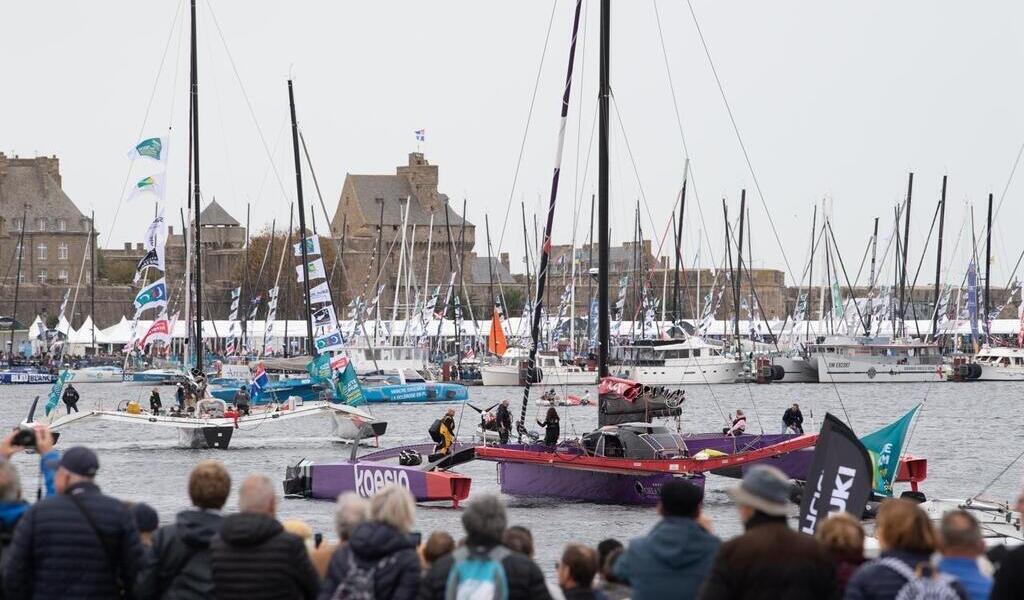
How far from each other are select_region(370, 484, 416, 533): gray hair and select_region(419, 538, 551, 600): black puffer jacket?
11.0 inches

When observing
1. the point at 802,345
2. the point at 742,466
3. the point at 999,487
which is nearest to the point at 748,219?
the point at 802,345

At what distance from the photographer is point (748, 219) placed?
342ft

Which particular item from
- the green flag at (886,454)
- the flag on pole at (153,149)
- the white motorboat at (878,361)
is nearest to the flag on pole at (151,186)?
the flag on pole at (153,149)

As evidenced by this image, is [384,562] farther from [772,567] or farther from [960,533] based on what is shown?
[960,533]

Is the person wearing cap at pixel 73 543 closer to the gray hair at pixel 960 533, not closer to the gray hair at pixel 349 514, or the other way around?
the gray hair at pixel 349 514

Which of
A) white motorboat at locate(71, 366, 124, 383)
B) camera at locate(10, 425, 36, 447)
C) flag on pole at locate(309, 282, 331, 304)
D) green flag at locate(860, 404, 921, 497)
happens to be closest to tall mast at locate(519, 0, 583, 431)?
green flag at locate(860, 404, 921, 497)

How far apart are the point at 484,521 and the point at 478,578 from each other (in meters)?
0.28

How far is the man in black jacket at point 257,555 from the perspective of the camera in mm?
8828

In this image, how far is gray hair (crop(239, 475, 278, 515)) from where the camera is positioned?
8828 mm

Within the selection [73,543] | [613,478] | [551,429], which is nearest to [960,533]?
[73,543]

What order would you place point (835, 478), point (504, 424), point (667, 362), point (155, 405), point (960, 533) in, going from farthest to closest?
point (667, 362) → point (155, 405) → point (504, 424) → point (835, 478) → point (960, 533)

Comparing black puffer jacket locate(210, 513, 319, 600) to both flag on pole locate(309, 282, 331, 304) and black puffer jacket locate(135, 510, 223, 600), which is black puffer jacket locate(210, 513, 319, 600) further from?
flag on pole locate(309, 282, 331, 304)

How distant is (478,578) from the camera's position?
8797mm

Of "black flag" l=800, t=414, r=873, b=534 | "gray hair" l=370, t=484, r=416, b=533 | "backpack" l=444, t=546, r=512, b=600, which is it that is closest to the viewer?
"backpack" l=444, t=546, r=512, b=600
